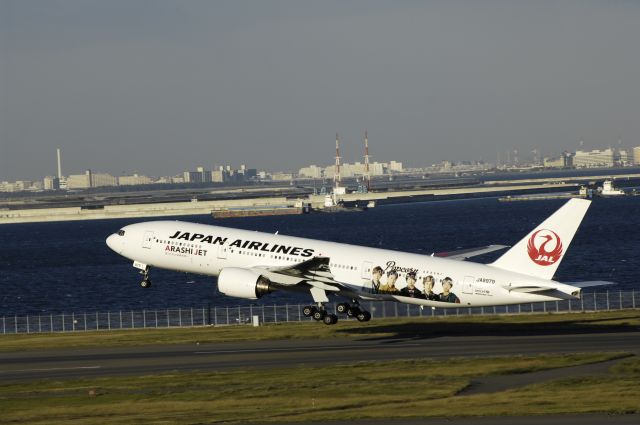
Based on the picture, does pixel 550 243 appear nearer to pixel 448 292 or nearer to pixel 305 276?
pixel 448 292

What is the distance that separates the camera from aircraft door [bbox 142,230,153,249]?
248ft

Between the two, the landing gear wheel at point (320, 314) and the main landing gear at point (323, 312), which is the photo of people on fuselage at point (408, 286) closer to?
the main landing gear at point (323, 312)

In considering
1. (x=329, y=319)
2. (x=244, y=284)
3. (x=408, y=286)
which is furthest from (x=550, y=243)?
(x=244, y=284)

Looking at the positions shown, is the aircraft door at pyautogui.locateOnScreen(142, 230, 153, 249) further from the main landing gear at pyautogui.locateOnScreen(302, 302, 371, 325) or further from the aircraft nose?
the main landing gear at pyautogui.locateOnScreen(302, 302, 371, 325)

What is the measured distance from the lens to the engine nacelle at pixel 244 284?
67.7 metres

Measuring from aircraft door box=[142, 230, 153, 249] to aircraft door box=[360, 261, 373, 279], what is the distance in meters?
16.7

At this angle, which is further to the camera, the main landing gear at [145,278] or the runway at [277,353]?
the main landing gear at [145,278]

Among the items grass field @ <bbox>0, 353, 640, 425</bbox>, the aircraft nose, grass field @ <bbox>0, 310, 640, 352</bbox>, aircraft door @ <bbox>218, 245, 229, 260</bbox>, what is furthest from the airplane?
grass field @ <bbox>0, 353, 640, 425</bbox>

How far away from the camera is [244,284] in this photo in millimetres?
67750

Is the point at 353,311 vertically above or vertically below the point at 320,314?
below

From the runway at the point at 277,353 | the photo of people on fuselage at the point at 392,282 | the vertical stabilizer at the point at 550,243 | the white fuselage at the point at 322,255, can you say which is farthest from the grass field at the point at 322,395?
the photo of people on fuselage at the point at 392,282

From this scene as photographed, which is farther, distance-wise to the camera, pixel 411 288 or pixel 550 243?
pixel 411 288

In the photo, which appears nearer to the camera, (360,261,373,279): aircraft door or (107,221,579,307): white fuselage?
(107,221,579,307): white fuselage

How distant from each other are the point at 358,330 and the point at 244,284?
10.9m
